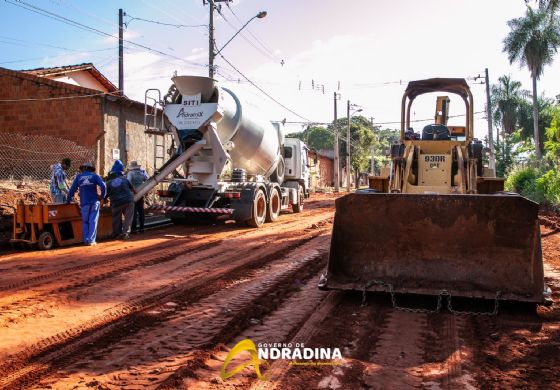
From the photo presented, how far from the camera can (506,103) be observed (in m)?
48.1

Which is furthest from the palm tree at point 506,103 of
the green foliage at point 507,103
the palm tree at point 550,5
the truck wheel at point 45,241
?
the truck wheel at point 45,241

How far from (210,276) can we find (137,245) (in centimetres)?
368

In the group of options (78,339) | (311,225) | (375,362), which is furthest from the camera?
(311,225)

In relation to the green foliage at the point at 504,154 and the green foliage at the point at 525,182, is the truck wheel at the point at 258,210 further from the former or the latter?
the green foliage at the point at 504,154

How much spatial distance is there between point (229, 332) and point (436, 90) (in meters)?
5.86

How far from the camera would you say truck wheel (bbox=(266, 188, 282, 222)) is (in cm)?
1495

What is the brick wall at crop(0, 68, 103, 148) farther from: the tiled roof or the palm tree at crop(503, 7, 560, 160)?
the palm tree at crop(503, 7, 560, 160)

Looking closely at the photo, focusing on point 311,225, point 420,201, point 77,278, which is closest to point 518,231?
point 420,201

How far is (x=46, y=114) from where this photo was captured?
1864 cm

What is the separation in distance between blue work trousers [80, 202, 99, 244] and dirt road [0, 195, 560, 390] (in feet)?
8.04

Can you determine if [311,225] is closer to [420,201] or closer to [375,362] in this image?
[420,201]

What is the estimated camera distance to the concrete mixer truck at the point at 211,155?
1242cm

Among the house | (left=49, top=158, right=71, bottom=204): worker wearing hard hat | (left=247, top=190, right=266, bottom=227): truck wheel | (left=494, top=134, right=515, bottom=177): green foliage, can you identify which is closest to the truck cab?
(left=247, top=190, right=266, bottom=227): truck wheel

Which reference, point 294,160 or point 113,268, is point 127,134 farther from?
point 113,268
